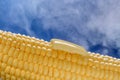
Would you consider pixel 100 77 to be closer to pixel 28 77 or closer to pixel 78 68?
pixel 78 68

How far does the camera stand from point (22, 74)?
5.18 feet

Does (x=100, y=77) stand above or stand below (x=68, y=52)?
below

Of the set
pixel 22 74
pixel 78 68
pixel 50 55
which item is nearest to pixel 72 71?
pixel 78 68

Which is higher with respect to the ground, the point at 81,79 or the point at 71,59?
the point at 71,59

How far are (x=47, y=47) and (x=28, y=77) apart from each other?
19 centimetres

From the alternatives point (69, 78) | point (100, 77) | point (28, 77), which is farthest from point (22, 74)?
point (100, 77)

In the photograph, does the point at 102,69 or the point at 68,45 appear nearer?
the point at 68,45

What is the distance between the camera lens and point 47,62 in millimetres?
1598

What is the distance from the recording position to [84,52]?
1.60 metres

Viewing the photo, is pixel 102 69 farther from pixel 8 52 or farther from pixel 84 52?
pixel 8 52

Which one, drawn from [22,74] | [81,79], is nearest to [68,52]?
[81,79]

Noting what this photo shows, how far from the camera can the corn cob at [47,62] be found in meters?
1.58

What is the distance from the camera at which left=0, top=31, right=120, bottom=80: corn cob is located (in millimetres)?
1582

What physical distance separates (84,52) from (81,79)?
14 cm
